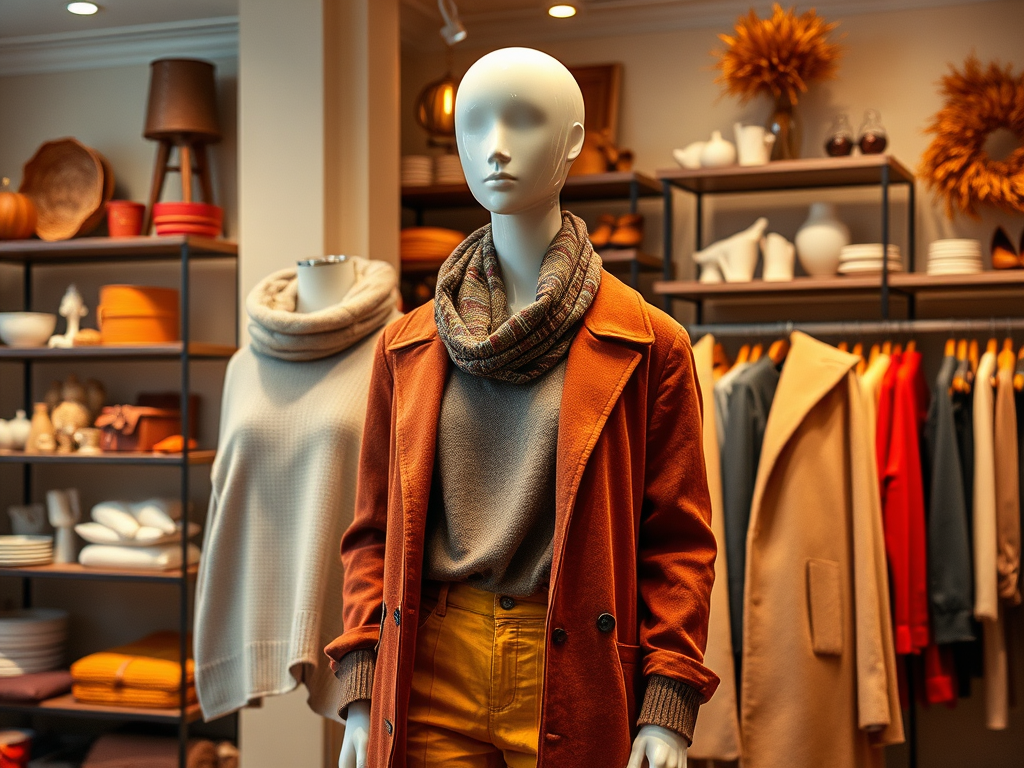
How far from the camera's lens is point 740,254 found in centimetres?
361

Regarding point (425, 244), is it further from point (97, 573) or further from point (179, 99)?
point (97, 573)

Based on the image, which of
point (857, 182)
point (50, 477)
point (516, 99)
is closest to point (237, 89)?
point (50, 477)

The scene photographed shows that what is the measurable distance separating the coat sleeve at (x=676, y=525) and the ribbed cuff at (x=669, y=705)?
0.03 meters

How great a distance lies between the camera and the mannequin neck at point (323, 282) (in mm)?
2502

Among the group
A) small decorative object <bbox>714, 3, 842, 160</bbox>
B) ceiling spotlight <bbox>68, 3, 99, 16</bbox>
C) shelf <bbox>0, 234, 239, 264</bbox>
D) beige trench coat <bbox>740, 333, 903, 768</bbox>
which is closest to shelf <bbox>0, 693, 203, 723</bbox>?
shelf <bbox>0, 234, 239, 264</bbox>

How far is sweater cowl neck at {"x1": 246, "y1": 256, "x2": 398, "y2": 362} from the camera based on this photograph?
7.73 feet

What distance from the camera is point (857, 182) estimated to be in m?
3.75

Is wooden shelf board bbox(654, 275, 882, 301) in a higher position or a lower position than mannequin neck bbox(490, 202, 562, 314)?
higher

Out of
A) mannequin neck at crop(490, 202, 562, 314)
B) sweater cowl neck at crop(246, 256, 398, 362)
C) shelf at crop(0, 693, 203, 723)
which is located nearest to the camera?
mannequin neck at crop(490, 202, 562, 314)

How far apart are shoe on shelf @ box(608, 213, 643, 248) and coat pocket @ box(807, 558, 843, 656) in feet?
4.99

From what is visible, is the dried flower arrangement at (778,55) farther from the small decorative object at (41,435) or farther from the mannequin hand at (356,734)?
the mannequin hand at (356,734)

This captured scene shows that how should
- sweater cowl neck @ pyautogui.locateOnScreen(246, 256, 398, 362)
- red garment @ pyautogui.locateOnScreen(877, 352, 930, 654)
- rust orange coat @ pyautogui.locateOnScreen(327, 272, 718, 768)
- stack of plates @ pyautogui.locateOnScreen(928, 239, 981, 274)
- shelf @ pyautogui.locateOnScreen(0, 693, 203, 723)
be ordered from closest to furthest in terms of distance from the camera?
rust orange coat @ pyautogui.locateOnScreen(327, 272, 718, 768) → sweater cowl neck @ pyautogui.locateOnScreen(246, 256, 398, 362) → red garment @ pyautogui.locateOnScreen(877, 352, 930, 654) → stack of plates @ pyautogui.locateOnScreen(928, 239, 981, 274) → shelf @ pyautogui.locateOnScreen(0, 693, 203, 723)

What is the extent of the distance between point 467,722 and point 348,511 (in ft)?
3.44

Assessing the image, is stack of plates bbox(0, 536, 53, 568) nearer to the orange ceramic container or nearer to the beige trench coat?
the orange ceramic container
